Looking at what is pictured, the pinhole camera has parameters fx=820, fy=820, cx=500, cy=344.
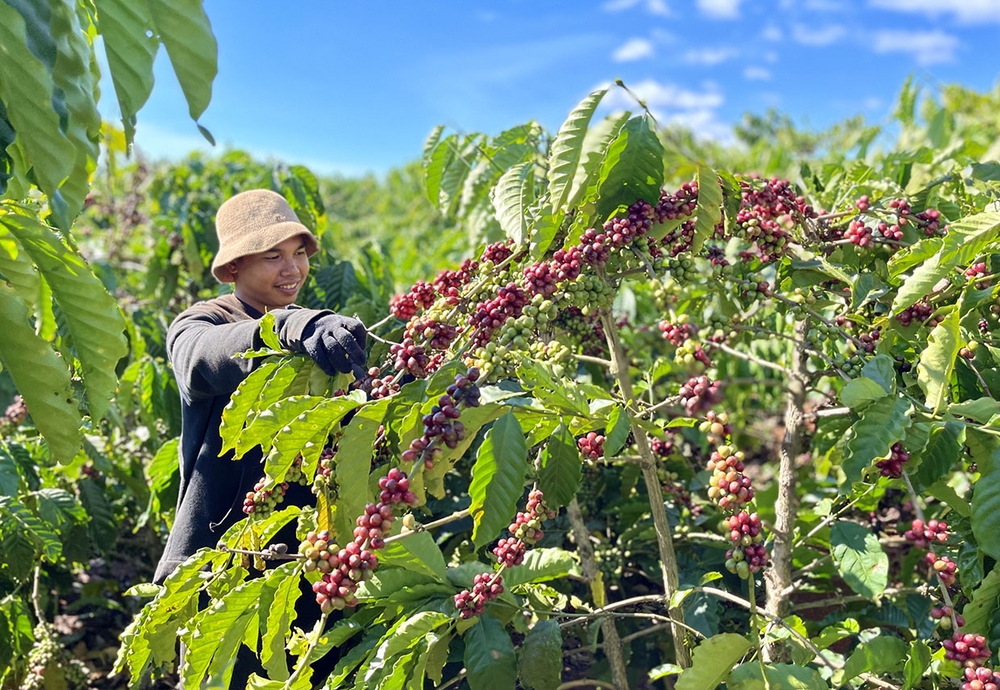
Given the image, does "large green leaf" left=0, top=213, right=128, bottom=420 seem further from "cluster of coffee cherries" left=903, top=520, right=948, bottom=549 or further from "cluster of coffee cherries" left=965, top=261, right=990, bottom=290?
"cluster of coffee cherries" left=965, top=261, right=990, bottom=290

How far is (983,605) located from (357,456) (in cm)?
117

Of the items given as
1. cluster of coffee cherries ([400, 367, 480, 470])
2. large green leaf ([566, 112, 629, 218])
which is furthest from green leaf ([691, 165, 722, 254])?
cluster of coffee cherries ([400, 367, 480, 470])

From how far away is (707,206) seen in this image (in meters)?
1.70

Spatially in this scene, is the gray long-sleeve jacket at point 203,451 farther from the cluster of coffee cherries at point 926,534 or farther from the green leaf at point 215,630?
the cluster of coffee cherries at point 926,534

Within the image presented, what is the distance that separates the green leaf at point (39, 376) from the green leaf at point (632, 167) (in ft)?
3.48

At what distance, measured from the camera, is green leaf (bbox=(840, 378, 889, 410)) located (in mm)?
1454

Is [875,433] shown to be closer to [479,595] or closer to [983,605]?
[983,605]

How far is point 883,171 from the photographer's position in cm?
279

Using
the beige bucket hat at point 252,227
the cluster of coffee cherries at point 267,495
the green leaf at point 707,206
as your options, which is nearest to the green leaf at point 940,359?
the green leaf at point 707,206

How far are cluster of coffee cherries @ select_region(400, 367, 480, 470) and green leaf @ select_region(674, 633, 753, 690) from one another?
23.5 inches

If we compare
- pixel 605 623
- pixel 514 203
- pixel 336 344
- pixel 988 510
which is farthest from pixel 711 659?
pixel 514 203

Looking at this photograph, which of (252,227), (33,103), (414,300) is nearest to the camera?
(33,103)

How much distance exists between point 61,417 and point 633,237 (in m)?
1.08

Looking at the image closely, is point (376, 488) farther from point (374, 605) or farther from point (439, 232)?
point (439, 232)
